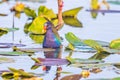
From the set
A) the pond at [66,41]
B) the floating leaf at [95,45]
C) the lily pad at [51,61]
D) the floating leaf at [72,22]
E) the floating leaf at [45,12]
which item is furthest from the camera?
the floating leaf at [72,22]

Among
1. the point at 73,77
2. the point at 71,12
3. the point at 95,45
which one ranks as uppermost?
the point at 71,12

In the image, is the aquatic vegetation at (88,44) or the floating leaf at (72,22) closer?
the aquatic vegetation at (88,44)

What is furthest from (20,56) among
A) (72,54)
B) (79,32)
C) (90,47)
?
(79,32)

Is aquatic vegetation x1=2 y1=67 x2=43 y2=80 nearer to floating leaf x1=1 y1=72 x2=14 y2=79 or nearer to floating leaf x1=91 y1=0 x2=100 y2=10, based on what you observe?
floating leaf x1=1 y1=72 x2=14 y2=79

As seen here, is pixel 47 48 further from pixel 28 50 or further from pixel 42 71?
pixel 42 71

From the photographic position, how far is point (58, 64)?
4.07m

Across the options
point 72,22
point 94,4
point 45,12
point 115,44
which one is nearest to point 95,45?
point 115,44

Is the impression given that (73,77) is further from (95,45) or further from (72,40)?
(72,40)

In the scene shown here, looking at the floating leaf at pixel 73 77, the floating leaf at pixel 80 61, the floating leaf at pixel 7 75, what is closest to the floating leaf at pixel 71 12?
the floating leaf at pixel 80 61

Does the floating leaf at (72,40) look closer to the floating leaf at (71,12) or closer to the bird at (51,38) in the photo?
the bird at (51,38)

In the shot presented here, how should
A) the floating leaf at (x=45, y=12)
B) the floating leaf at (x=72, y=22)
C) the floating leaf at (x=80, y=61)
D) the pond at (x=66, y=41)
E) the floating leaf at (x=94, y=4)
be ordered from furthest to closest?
the floating leaf at (x=94, y=4), the floating leaf at (x=72, y=22), the floating leaf at (x=45, y=12), the floating leaf at (x=80, y=61), the pond at (x=66, y=41)

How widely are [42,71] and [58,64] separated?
262 mm

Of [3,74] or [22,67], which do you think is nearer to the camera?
[3,74]

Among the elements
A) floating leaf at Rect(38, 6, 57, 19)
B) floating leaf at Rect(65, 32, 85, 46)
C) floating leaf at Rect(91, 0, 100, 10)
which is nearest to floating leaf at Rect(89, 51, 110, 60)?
floating leaf at Rect(65, 32, 85, 46)
